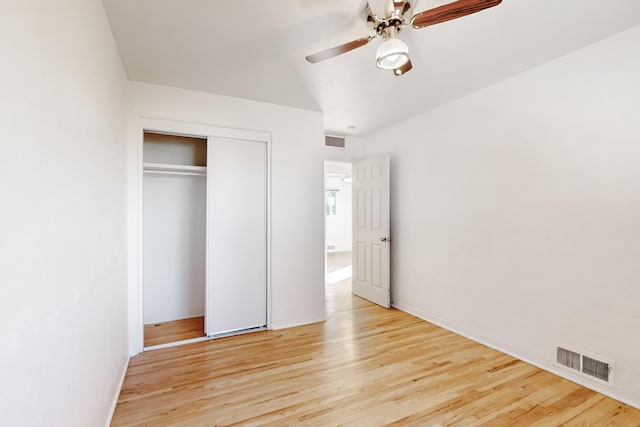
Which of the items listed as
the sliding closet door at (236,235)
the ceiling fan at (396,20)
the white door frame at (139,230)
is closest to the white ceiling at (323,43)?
the ceiling fan at (396,20)

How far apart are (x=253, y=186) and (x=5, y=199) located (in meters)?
2.48

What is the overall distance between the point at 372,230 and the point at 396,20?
290cm

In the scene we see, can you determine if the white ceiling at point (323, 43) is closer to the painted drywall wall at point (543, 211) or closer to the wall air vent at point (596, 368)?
the painted drywall wall at point (543, 211)

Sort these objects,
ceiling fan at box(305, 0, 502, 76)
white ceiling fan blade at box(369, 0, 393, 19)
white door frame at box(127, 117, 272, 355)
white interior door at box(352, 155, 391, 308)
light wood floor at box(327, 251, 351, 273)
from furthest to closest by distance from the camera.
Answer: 1. light wood floor at box(327, 251, 351, 273)
2. white interior door at box(352, 155, 391, 308)
3. white door frame at box(127, 117, 272, 355)
4. white ceiling fan blade at box(369, 0, 393, 19)
5. ceiling fan at box(305, 0, 502, 76)

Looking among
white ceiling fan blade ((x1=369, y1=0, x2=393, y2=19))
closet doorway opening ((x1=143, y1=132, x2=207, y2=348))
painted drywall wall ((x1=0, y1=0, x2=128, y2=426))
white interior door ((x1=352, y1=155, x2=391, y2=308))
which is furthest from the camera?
white interior door ((x1=352, y1=155, x2=391, y2=308))

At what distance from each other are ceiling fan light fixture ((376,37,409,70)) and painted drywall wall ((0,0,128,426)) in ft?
4.84

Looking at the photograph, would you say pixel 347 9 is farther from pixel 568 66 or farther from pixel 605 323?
pixel 605 323

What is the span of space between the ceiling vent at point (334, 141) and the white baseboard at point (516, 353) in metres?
2.55

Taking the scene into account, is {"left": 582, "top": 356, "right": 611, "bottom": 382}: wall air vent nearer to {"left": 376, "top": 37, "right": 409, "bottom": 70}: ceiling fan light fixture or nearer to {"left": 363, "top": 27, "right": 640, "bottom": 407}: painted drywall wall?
{"left": 363, "top": 27, "right": 640, "bottom": 407}: painted drywall wall

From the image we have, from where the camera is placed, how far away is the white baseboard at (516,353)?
78.9 inches

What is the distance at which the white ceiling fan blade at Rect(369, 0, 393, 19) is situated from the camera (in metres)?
1.56

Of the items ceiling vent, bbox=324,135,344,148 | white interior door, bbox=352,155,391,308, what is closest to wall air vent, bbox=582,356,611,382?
white interior door, bbox=352,155,391,308

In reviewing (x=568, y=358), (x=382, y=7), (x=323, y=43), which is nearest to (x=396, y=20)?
(x=382, y=7)

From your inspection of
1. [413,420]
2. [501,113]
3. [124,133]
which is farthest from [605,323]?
[124,133]
